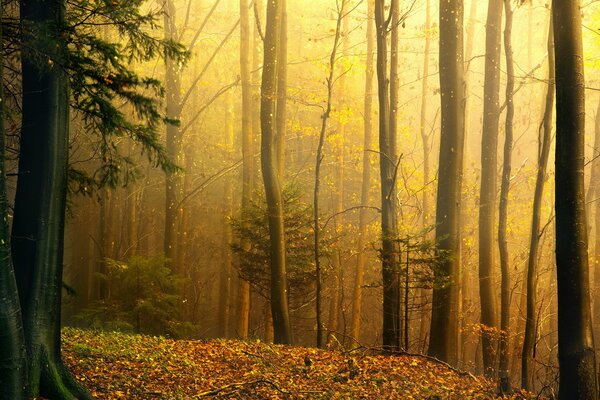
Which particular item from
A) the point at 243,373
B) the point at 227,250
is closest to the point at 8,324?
the point at 243,373

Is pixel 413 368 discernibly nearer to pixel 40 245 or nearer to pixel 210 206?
pixel 40 245

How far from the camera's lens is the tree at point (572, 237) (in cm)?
734

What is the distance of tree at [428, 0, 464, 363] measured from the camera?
39.8 ft

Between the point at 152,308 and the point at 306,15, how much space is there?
81.1 ft

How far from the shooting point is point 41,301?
714 centimetres

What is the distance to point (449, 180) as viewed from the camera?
12.4 meters

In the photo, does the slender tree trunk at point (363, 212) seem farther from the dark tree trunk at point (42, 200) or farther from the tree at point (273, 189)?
the dark tree trunk at point (42, 200)

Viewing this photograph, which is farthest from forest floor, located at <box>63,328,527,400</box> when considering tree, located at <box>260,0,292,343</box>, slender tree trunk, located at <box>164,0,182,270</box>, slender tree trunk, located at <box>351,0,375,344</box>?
slender tree trunk, located at <box>351,0,375,344</box>

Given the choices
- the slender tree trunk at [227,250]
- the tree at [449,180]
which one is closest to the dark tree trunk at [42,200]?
the tree at [449,180]

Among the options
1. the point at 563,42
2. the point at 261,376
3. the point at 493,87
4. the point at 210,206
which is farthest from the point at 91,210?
the point at 563,42

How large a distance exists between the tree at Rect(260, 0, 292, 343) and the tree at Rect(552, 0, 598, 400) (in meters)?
7.79

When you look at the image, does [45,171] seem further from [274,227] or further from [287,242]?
[287,242]

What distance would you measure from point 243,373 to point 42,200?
4539 mm

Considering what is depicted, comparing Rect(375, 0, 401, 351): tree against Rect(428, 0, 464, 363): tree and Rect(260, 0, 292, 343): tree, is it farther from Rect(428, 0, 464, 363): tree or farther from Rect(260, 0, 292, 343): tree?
Rect(260, 0, 292, 343): tree
